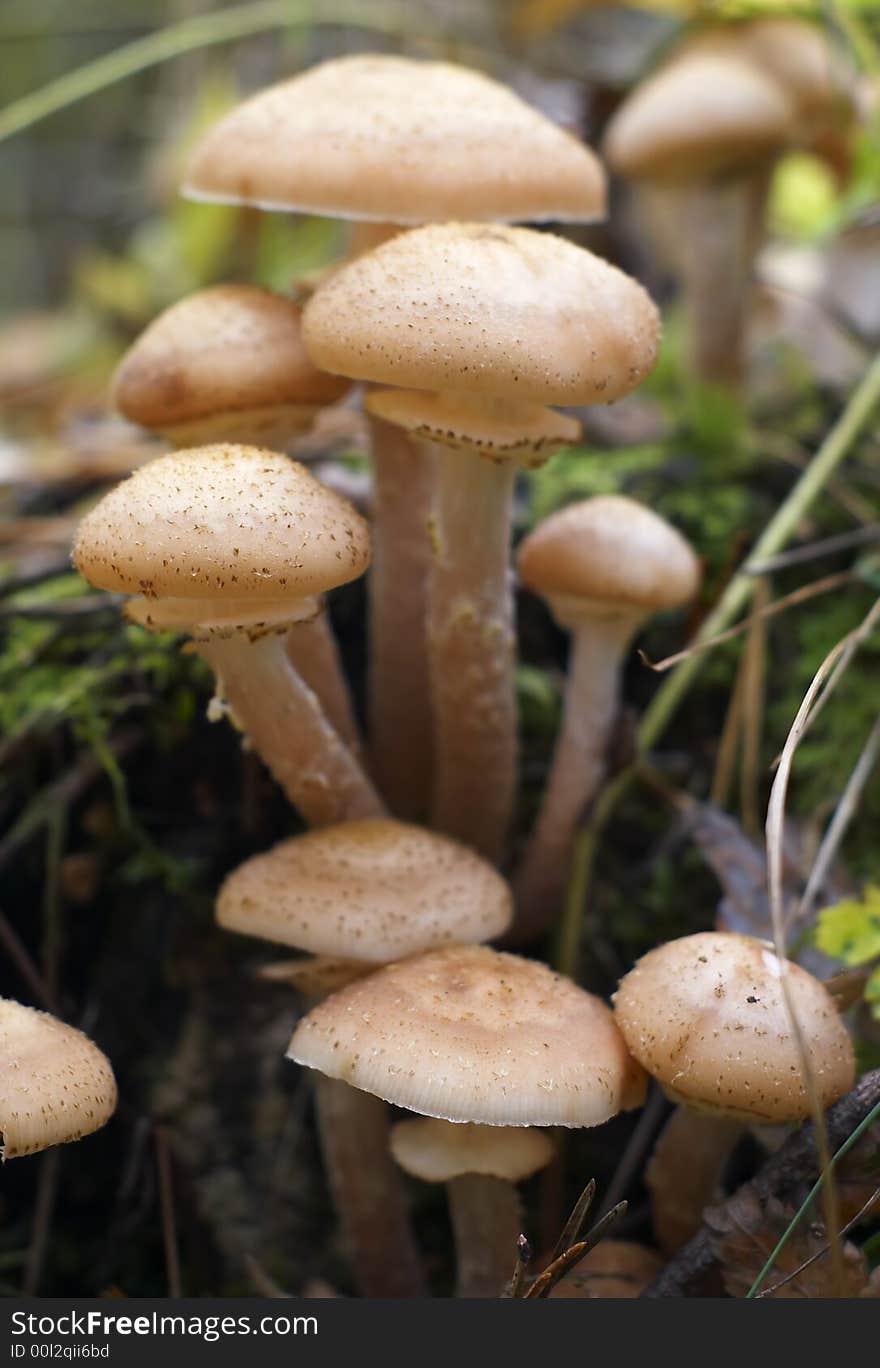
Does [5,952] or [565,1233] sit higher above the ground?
[565,1233]

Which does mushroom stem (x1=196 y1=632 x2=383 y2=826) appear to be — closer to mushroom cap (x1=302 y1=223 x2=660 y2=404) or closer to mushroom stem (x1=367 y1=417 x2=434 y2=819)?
mushroom stem (x1=367 y1=417 x2=434 y2=819)

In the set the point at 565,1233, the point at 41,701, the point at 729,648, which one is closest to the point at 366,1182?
the point at 565,1233

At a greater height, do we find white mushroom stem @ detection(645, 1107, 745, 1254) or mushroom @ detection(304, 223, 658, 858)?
mushroom @ detection(304, 223, 658, 858)

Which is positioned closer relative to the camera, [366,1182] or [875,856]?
[366,1182]

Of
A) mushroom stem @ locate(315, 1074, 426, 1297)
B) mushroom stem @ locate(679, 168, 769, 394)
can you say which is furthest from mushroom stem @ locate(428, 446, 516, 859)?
mushroom stem @ locate(679, 168, 769, 394)

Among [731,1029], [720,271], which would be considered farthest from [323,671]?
[720,271]

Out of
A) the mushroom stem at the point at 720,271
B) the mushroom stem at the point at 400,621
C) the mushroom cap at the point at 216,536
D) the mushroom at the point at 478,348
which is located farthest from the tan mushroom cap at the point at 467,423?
the mushroom stem at the point at 720,271

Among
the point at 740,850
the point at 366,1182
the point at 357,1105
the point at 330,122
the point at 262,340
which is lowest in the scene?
the point at 366,1182

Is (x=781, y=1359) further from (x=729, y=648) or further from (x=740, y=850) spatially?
(x=729, y=648)
